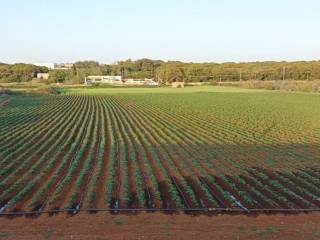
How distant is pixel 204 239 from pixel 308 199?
4.40 meters

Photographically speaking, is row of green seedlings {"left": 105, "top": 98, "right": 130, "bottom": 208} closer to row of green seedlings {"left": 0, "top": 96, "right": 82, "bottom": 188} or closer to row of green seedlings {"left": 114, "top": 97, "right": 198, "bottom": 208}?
row of green seedlings {"left": 114, "top": 97, "right": 198, "bottom": 208}

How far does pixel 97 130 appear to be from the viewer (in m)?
25.0

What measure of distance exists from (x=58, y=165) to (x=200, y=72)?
375ft

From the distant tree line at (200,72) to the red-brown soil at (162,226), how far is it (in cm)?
10166

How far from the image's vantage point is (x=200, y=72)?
4980 inches

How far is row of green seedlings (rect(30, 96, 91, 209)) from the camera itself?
1066cm

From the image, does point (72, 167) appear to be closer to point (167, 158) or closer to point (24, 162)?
point (24, 162)

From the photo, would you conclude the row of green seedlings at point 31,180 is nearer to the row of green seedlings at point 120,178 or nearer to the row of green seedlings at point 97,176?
the row of green seedlings at point 97,176

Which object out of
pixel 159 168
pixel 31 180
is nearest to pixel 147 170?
pixel 159 168

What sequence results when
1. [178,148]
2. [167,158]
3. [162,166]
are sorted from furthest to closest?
[178,148] < [167,158] < [162,166]

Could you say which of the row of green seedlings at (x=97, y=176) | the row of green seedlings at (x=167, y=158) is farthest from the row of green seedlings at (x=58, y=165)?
the row of green seedlings at (x=167, y=158)

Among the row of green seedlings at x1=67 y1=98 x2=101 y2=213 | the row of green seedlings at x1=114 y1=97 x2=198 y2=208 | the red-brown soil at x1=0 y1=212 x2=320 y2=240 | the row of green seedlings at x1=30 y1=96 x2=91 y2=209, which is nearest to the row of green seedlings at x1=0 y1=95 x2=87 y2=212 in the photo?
the row of green seedlings at x1=30 y1=96 x2=91 y2=209

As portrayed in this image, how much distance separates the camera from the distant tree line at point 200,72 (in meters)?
107

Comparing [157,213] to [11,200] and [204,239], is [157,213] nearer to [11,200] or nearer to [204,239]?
[204,239]
